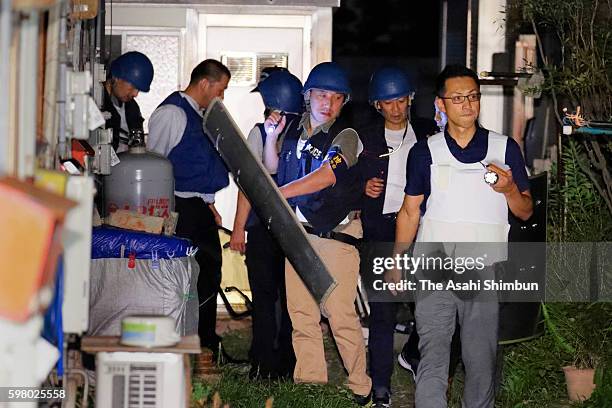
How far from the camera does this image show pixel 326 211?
7742 mm

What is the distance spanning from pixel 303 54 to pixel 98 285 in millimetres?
3645

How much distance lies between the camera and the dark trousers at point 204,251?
8.66 m

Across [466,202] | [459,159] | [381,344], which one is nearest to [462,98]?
[459,159]

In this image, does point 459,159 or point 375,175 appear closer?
point 459,159

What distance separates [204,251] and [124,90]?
1403 mm

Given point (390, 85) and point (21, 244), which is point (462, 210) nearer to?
point (390, 85)

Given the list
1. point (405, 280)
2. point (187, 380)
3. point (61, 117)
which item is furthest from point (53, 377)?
point (405, 280)

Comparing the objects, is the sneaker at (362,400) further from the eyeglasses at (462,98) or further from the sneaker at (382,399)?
the eyeglasses at (462,98)

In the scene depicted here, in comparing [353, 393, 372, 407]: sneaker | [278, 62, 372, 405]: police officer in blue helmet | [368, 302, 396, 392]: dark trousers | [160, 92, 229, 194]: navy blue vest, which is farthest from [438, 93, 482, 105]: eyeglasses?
[160, 92, 229, 194]: navy blue vest

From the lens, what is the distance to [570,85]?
8297 mm

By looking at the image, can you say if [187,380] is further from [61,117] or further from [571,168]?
[571,168]

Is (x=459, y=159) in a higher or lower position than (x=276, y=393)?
higher

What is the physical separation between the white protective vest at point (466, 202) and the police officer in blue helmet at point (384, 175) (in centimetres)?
127

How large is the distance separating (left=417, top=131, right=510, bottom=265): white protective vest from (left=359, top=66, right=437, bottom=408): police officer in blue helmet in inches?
49.9
